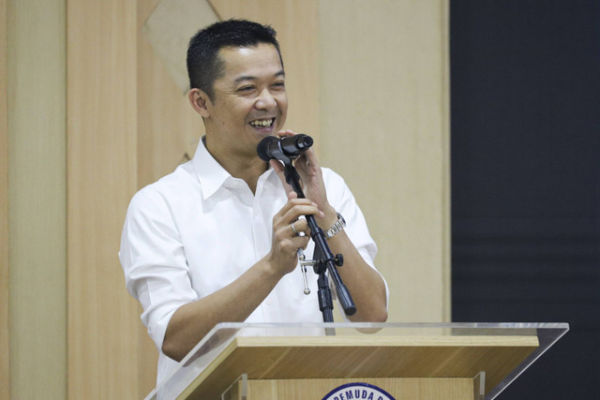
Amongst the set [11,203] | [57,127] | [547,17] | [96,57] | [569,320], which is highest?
[547,17]

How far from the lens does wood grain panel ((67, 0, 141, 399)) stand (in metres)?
2.97

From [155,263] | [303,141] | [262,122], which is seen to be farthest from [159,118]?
[303,141]

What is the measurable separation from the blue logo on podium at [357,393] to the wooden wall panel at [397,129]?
202 centimetres

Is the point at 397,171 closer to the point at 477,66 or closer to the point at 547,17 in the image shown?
the point at 477,66

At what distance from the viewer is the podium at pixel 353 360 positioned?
4.05ft

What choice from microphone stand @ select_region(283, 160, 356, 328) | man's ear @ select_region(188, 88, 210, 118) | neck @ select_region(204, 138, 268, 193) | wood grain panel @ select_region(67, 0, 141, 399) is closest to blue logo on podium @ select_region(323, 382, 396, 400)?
microphone stand @ select_region(283, 160, 356, 328)

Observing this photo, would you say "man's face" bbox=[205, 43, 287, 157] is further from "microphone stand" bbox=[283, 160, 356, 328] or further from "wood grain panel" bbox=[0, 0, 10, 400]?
"wood grain panel" bbox=[0, 0, 10, 400]

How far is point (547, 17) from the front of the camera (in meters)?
3.62

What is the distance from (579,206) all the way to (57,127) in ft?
7.14

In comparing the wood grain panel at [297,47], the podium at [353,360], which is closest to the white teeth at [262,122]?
the podium at [353,360]

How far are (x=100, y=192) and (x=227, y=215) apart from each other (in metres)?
0.95

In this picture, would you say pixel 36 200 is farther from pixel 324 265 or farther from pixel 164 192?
pixel 324 265

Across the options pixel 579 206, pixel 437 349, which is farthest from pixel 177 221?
pixel 579 206

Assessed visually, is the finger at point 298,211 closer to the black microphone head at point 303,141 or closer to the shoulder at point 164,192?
the black microphone head at point 303,141
